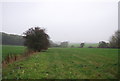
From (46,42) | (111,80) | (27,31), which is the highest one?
(27,31)

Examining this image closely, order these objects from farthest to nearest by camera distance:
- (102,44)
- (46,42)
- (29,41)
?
(102,44) → (46,42) → (29,41)

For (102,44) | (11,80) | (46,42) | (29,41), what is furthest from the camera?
(102,44)

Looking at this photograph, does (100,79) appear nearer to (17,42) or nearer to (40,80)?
(40,80)

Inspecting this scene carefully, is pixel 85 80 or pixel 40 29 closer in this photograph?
pixel 85 80

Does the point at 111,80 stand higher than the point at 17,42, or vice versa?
the point at 17,42

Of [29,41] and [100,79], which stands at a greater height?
[29,41]

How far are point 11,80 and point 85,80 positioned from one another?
3506mm

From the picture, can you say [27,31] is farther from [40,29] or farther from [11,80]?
[11,80]

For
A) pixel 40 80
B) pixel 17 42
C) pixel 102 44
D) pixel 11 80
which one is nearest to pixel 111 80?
pixel 40 80

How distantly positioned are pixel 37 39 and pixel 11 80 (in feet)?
87.2

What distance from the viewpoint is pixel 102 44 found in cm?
7412

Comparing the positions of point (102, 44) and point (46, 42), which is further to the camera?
point (102, 44)

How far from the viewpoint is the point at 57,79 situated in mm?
6191

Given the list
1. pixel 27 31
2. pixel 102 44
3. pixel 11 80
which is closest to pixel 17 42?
pixel 27 31
